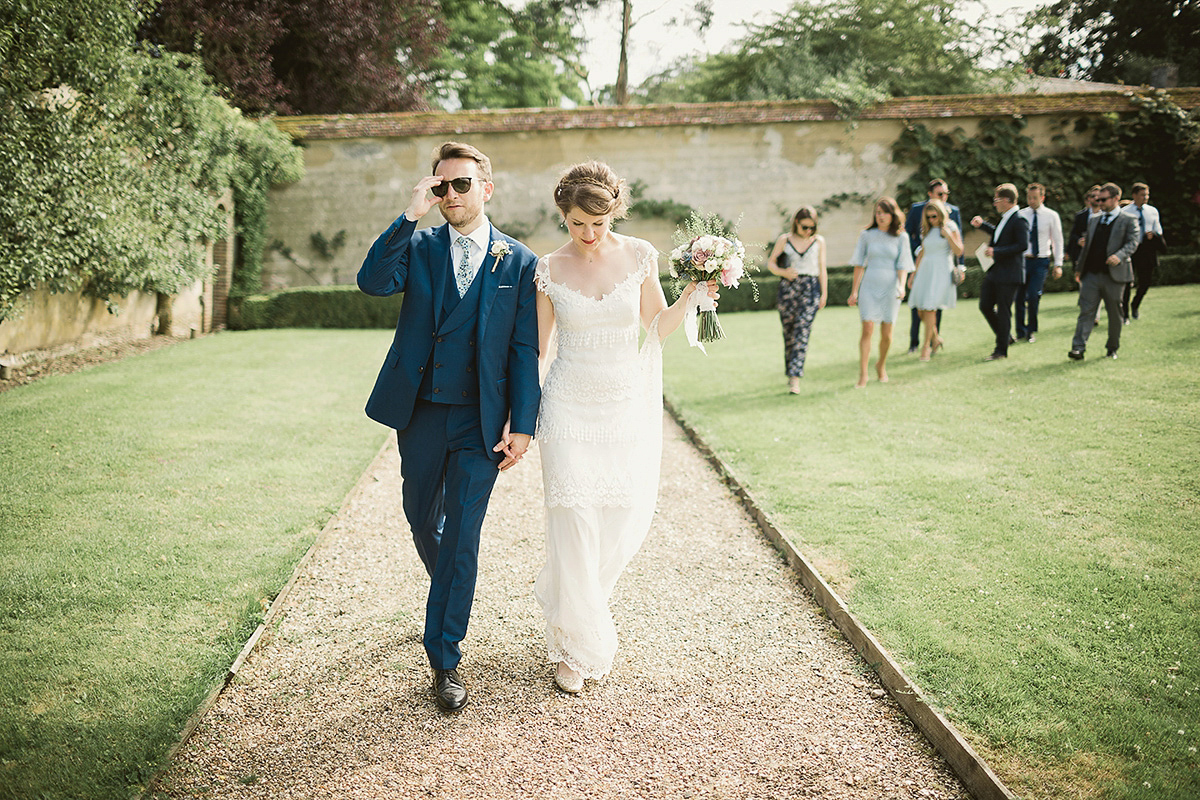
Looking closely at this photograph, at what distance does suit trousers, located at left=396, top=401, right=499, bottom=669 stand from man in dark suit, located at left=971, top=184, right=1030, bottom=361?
28.2 ft

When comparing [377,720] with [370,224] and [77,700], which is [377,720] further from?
[370,224]

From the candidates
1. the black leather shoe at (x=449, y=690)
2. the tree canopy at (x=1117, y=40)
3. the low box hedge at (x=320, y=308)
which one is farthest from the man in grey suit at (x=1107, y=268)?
the tree canopy at (x=1117, y=40)

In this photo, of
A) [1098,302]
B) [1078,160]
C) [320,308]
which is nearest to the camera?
[1098,302]

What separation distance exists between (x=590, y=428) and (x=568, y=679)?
113cm

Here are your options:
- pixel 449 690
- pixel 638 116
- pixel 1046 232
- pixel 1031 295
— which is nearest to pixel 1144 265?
pixel 1046 232

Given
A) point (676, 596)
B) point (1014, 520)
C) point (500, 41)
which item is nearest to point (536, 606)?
point (676, 596)

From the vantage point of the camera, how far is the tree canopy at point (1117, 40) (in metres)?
30.8

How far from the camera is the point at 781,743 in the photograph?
310cm

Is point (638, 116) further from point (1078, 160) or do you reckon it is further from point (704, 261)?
point (704, 261)

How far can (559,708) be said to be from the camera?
3.37m

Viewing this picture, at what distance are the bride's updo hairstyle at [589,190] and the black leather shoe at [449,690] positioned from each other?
2069 mm

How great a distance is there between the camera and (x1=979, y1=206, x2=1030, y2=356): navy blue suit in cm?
978

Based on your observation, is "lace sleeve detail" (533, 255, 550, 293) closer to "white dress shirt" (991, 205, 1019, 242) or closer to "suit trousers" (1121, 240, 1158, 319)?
"white dress shirt" (991, 205, 1019, 242)

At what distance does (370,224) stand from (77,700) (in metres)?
17.1
